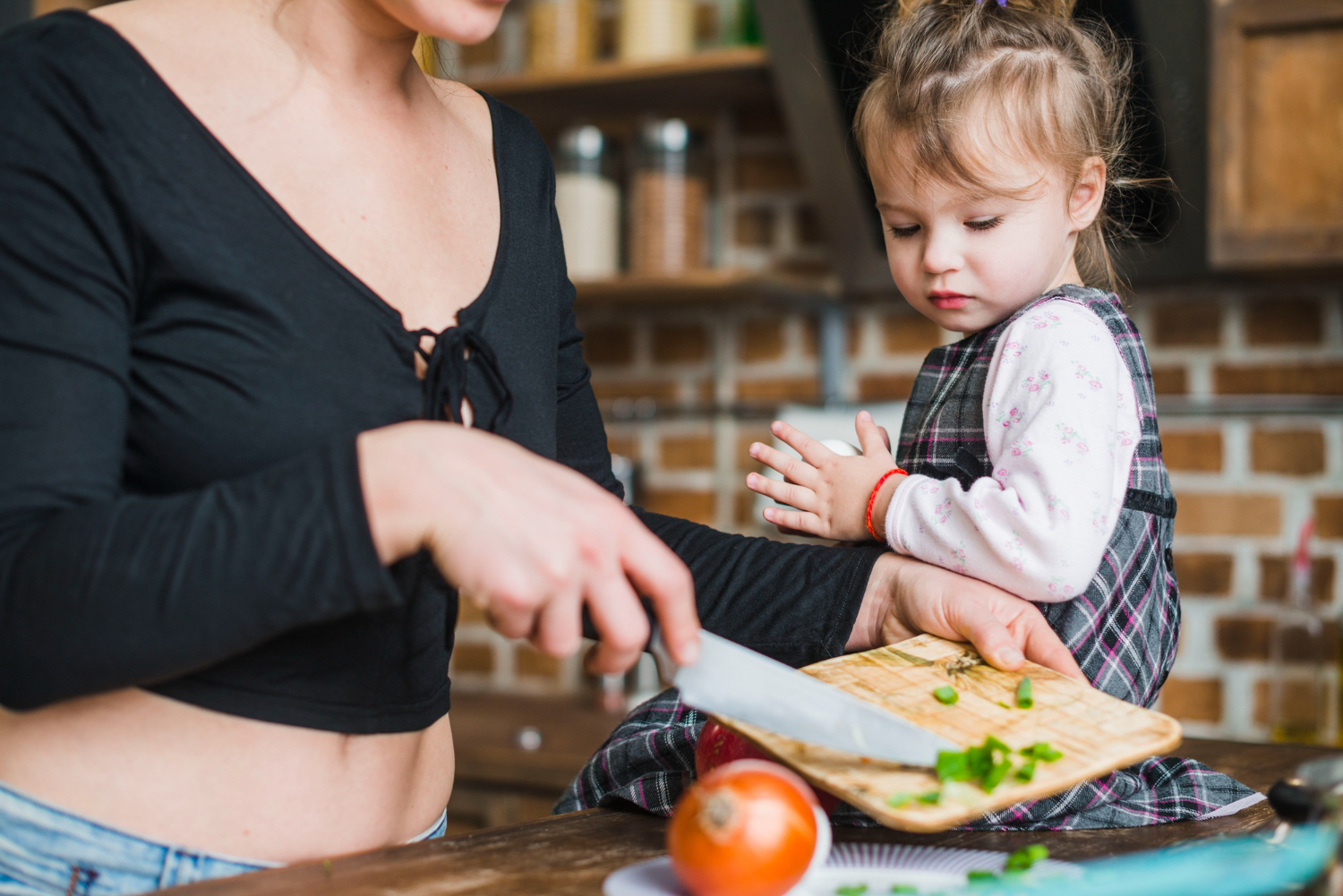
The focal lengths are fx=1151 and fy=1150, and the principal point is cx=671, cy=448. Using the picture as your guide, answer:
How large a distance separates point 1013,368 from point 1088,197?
0.23 meters

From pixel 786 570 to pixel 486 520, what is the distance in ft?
1.23

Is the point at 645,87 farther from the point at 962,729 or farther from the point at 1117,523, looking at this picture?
the point at 962,729

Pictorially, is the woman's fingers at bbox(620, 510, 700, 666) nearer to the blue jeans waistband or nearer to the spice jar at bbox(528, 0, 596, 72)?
the blue jeans waistband

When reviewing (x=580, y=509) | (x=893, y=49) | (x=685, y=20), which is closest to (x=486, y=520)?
(x=580, y=509)

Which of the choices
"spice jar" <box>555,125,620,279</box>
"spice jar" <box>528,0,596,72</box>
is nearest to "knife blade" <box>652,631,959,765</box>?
"spice jar" <box>555,125,620,279</box>

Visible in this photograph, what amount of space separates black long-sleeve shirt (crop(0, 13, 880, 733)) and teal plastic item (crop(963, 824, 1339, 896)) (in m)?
0.31

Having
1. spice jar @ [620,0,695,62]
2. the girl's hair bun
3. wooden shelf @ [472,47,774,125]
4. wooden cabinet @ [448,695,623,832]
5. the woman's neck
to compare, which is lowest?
wooden cabinet @ [448,695,623,832]

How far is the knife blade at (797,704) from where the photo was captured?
0.62 meters

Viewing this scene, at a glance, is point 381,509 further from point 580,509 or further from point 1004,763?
point 1004,763

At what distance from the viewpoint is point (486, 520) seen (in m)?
0.53

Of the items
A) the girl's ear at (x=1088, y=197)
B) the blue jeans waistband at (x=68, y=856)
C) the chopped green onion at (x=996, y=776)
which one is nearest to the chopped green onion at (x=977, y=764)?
the chopped green onion at (x=996, y=776)

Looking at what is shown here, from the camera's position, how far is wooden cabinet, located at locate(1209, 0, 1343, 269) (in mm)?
1444

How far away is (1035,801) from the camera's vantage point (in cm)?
77

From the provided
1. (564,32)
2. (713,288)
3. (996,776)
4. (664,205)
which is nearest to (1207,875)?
(996,776)
